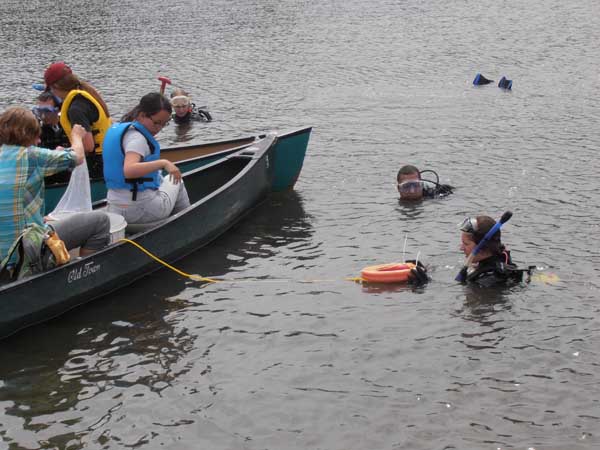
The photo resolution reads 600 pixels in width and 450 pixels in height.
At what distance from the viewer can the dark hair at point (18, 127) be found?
8266mm

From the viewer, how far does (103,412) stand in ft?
24.8

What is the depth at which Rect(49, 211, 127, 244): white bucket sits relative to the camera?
9.79m

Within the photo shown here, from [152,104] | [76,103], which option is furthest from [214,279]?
[76,103]

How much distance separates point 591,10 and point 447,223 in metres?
23.7

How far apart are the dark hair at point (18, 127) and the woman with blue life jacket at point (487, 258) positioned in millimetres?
4605

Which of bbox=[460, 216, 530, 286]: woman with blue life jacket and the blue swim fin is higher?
the blue swim fin

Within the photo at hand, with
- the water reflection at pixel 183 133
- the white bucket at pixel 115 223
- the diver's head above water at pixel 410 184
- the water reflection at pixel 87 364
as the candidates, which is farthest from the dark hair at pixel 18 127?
the water reflection at pixel 183 133

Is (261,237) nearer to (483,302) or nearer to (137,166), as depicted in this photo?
(137,166)

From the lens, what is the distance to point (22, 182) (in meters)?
8.48

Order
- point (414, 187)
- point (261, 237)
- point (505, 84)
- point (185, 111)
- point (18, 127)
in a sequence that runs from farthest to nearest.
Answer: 1. point (505, 84)
2. point (185, 111)
3. point (414, 187)
4. point (261, 237)
5. point (18, 127)

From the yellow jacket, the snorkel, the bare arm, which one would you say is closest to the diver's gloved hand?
the snorkel

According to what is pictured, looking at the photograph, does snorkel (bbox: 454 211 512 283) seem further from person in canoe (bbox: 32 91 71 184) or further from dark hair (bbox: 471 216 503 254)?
person in canoe (bbox: 32 91 71 184)

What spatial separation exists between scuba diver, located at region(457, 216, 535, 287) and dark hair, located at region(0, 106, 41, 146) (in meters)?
4.60

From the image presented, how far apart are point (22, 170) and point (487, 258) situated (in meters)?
4.95
